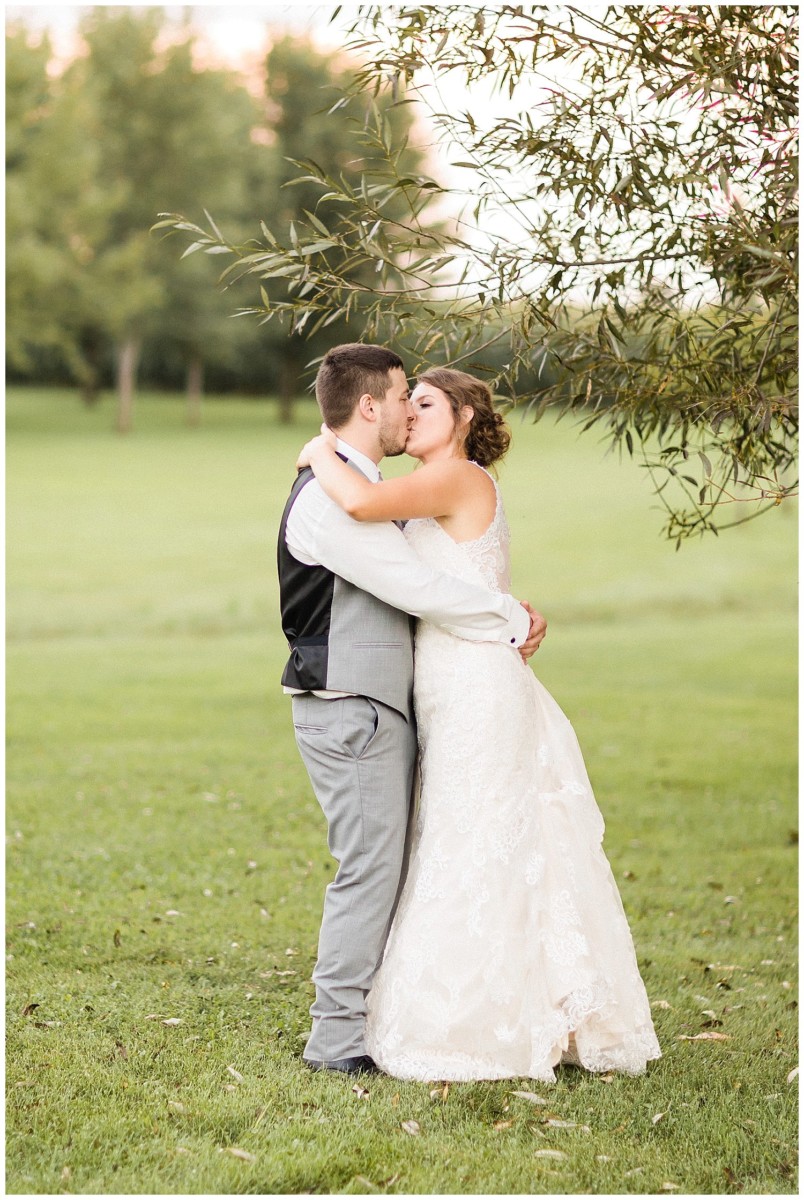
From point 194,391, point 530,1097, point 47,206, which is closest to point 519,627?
point 530,1097

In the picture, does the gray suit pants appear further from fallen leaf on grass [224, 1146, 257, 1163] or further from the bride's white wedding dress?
fallen leaf on grass [224, 1146, 257, 1163]

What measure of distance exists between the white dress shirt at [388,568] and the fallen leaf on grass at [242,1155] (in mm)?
1878

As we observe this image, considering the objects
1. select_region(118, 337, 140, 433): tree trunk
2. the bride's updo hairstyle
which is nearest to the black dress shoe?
the bride's updo hairstyle

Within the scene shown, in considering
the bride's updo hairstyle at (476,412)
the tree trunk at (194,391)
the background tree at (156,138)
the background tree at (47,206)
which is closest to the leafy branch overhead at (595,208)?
the bride's updo hairstyle at (476,412)

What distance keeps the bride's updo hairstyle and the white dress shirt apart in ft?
1.44

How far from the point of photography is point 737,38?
450 centimetres

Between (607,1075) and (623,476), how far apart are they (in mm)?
35996

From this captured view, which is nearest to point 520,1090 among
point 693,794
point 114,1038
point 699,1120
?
point 699,1120

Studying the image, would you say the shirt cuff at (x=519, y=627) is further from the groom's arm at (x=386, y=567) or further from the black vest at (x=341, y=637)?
the black vest at (x=341, y=637)

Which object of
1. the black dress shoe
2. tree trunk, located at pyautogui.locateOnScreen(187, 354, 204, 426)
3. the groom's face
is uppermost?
the groom's face

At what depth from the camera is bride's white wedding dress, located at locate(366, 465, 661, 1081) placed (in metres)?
4.50

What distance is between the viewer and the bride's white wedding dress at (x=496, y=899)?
4.50 m

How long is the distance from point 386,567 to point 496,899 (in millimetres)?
1293

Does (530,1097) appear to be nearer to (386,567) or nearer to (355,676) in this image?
(355,676)
